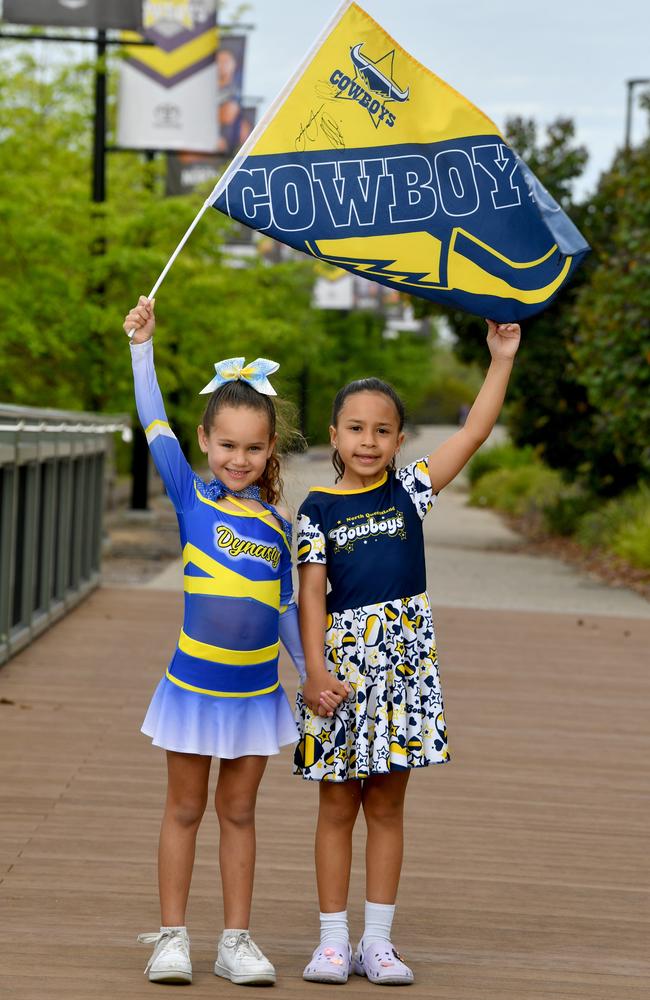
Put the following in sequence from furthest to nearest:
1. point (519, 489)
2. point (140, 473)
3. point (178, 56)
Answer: point (519, 489) < point (140, 473) < point (178, 56)

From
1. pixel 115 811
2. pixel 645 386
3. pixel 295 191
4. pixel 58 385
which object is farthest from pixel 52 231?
pixel 295 191

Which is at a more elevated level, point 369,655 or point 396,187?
point 396,187

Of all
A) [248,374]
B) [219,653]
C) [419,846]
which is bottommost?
[419,846]

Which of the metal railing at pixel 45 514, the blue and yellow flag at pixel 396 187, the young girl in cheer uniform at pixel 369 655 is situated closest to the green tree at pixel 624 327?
the metal railing at pixel 45 514

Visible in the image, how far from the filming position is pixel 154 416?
4164mm

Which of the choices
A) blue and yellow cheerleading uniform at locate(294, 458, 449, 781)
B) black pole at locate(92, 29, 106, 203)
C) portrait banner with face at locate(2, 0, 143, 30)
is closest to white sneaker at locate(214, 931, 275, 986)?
blue and yellow cheerleading uniform at locate(294, 458, 449, 781)

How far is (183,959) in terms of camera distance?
4.12 m

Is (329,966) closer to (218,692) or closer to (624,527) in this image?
(218,692)

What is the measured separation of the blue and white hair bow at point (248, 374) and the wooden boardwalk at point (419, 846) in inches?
59.3

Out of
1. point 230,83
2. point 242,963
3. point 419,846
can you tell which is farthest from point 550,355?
point 242,963

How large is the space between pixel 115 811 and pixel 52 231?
11.7m

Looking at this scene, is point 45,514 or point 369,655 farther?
point 45,514

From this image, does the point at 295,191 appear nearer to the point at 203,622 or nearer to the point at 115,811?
the point at 203,622

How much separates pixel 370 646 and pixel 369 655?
0.02m
